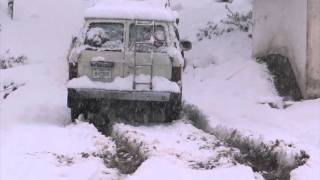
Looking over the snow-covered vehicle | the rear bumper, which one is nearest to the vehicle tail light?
the snow-covered vehicle

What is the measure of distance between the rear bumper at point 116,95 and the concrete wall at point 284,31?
147 inches

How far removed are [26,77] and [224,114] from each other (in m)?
5.37

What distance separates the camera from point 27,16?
22250mm

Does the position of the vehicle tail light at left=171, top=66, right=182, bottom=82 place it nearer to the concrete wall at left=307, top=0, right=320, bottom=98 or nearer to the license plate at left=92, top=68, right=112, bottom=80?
the license plate at left=92, top=68, right=112, bottom=80

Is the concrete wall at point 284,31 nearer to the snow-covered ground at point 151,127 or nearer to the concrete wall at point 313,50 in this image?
the concrete wall at point 313,50

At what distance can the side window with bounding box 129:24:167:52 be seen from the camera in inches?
421

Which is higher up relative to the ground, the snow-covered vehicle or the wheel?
the snow-covered vehicle

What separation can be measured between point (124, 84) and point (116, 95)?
24 centimetres

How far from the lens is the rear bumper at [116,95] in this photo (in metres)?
10.4

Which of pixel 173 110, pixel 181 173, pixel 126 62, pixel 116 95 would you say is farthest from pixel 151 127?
pixel 181 173

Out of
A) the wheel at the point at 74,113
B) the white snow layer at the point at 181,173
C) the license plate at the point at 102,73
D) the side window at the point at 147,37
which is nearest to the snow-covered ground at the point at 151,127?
the white snow layer at the point at 181,173

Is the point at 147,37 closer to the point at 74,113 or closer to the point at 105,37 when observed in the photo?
the point at 105,37

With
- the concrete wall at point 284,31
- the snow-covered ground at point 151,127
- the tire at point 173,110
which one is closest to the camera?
the snow-covered ground at point 151,127

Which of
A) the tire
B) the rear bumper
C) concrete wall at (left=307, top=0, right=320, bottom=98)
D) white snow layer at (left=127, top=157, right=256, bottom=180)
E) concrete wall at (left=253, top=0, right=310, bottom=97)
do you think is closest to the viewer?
white snow layer at (left=127, top=157, right=256, bottom=180)
